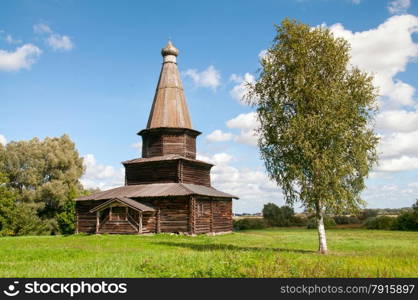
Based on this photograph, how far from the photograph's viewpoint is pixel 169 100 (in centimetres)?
3797

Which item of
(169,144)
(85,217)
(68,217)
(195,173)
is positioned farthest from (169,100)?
(68,217)

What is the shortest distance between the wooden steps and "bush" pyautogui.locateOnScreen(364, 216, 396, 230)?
27.8 metres

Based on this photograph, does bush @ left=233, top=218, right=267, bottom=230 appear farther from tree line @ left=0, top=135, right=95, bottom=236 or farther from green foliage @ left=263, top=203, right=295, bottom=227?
tree line @ left=0, top=135, right=95, bottom=236

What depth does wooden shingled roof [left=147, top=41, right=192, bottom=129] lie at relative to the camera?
121 ft

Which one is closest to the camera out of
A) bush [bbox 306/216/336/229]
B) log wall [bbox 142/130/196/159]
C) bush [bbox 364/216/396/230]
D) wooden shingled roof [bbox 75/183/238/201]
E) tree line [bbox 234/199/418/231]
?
wooden shingled roof [bbox 75/183/238/201]

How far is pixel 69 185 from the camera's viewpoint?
4653 cm

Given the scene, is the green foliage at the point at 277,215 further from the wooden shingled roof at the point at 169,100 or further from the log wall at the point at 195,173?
the wooden shingled roof at the point at 169,100

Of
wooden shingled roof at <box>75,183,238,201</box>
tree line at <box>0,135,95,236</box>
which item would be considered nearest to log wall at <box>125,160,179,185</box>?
wooden shingled roof at <box>75,183,238,201</box>

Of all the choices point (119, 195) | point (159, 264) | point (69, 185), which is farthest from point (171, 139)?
point (159, 264)

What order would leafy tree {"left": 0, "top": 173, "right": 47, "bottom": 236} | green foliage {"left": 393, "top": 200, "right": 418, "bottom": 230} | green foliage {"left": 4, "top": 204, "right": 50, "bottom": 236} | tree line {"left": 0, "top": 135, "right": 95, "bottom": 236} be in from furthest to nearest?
1. tree line {"left": 0, "top": 135, "right": 95, "bottom": 236}
2. green foliage {"left": 393, "top": 200, "right": 418, "bottom": 230}
3. green foliage {"left": 4, "top": 204, "right": 50, "bottom": 236}
4. leafy tree {"left": 0, "top": 173, "right": 47, "bottom": 236}

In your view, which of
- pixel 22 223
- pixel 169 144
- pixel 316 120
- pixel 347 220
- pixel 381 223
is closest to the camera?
pixel 316 120

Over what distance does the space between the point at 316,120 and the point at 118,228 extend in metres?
20.5

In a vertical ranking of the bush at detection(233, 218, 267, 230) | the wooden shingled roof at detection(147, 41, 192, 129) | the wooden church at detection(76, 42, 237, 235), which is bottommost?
the bush at detection(233, 218, 267, 230)

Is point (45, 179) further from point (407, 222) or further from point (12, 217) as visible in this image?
point (407, 222)
